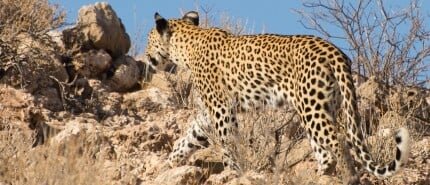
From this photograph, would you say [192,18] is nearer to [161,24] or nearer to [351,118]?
[161,24]

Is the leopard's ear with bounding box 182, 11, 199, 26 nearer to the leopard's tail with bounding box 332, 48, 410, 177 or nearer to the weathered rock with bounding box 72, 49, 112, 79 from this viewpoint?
the weathered rock with bounding box 72, 49, 112, 79

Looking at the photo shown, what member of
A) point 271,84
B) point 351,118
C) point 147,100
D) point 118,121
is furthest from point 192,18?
point 351,118

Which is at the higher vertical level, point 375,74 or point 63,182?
point 375,74

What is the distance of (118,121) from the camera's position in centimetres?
1270

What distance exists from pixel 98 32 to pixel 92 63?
42 cm

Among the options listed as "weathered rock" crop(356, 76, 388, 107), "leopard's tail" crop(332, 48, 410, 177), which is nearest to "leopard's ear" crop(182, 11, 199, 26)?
"weathered rock" crop(356, 76, 388, 107)

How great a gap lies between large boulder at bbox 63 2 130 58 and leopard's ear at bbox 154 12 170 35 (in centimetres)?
217

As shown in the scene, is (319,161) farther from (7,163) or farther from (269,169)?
(7,163)

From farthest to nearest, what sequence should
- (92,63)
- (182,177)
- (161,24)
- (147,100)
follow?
(92,63)
(147,100)
(161,24)
(182,177)

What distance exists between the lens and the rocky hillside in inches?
338

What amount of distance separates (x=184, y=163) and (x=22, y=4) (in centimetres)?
360

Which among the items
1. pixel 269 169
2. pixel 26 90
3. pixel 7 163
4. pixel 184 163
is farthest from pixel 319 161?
pixel 26 90

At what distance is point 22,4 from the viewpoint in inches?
515

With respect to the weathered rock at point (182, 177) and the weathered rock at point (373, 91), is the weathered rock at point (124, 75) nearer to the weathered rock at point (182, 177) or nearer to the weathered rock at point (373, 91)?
the weathered rock at point (373, 91)
